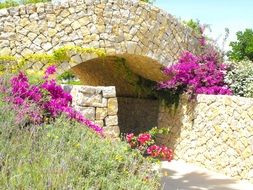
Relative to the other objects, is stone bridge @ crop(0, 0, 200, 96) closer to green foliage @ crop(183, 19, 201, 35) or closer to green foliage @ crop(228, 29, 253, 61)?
green foliage @ crop(183, 19, 201, 35)

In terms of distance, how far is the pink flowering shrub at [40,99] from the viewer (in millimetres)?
6238

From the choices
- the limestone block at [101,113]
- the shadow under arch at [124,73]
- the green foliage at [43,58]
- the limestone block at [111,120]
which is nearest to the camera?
the limestone block at [101,113]

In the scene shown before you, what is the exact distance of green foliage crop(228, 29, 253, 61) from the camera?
16.1 m

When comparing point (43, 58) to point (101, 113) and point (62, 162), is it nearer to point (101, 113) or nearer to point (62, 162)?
point (101, 113)

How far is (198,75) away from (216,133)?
6.09 ft

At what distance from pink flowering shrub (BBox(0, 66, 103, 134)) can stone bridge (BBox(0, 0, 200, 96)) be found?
138 inches

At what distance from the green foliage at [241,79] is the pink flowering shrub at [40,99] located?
18.2ft

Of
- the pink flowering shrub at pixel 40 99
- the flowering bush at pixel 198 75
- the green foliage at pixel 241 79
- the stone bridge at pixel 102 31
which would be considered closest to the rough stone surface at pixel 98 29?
the stone bridge at pixel 102 31

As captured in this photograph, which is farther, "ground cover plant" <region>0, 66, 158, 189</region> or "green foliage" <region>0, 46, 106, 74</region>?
"green foliage" <region>0, 46, 106, 74</region>

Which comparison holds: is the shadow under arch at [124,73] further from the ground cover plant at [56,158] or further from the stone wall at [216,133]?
the ground cover plant at [56,158]

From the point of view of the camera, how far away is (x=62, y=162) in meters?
3.76

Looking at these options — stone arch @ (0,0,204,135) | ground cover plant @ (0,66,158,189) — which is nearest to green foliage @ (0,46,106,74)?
stone arch @ (0,0,204,135)

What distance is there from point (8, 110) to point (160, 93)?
29.6 ft

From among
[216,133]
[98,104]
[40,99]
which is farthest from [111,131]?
[216,133]
